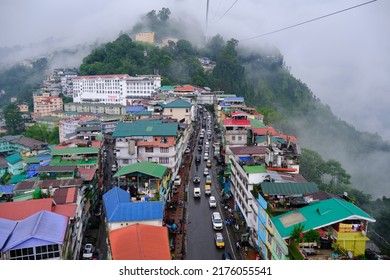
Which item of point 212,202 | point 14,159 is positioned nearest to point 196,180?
point 212,202

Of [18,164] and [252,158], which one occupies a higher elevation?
[252,158]

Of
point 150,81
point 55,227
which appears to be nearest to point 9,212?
point 55,227

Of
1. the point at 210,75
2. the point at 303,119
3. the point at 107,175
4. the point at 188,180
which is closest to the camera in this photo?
the point at 188,180

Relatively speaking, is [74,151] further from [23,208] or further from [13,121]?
[13,121]

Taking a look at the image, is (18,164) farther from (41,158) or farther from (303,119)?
(303,119)

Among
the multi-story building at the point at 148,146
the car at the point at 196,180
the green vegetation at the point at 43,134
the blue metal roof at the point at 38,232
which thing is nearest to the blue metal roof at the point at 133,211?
the blue metal roof at the point at 38,232
